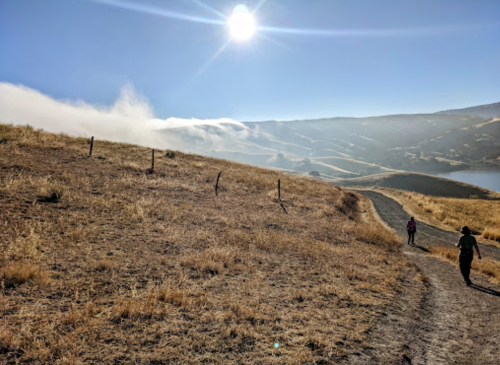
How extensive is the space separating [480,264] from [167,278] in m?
15.6

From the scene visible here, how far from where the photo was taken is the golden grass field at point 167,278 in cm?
473

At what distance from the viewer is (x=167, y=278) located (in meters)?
7.35

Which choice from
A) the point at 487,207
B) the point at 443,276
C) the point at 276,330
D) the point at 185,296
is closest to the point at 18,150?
the point at 185,296

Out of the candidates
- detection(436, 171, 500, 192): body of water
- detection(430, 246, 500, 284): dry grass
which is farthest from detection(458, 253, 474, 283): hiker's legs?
detection(436, 171, 500, 192): body of water

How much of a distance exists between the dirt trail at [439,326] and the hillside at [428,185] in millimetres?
79500

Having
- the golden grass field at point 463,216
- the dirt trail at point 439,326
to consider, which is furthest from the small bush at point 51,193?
the golden grass field at point 463,216

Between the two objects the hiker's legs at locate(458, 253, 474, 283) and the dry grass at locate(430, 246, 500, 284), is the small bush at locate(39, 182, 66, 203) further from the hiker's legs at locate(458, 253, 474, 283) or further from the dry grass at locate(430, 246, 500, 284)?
the dry grass at locate(430, 246, 500, 284)

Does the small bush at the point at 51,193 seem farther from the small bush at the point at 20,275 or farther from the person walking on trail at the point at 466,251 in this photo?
the person walking on trail at the point at 466,251

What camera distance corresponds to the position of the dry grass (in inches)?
455

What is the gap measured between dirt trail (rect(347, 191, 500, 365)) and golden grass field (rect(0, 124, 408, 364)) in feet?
1.55

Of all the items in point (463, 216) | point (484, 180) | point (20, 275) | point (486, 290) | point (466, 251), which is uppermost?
point (484, 180)

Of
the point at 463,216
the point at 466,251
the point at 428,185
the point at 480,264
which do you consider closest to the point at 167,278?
the point at 466,251

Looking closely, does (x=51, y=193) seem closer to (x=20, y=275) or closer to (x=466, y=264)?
(x=20, y=275)

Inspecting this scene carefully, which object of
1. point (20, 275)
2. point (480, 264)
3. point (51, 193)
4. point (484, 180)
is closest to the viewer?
point (20, 275)
